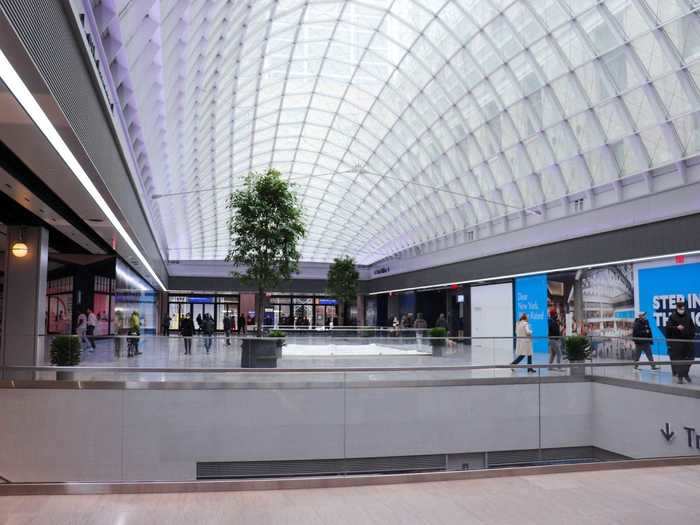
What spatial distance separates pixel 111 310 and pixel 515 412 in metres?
28.8

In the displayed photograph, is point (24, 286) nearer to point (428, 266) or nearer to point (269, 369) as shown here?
point (269, 369)

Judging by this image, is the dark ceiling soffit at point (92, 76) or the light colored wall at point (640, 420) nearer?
the dark ceiling soffit at point (92, 76)

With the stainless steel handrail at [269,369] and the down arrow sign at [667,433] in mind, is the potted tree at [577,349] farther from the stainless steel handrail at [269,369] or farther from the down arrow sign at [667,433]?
the down arrow sign at [667,433]

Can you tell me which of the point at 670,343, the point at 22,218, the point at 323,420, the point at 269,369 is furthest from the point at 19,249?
the point at 670,343

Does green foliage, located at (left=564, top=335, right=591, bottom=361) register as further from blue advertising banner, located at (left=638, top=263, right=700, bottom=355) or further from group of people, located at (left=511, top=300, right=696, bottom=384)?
blue advertising banner, located at (left=638, top=263, right=700, bottom=355)

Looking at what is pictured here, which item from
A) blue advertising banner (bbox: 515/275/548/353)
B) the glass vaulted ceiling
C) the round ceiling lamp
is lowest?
blue advertising banner (bbox: 515/275/548/353)

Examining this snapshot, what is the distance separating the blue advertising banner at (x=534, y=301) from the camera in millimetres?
34594

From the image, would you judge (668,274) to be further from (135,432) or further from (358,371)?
(135,432)

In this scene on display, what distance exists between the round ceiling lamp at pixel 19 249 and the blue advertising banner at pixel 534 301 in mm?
25059

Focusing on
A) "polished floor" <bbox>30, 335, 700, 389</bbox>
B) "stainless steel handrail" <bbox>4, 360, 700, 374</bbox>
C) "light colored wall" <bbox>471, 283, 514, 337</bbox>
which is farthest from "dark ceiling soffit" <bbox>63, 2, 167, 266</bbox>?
"light colored wall" <bbox>471, 283, 514, 337</bbox>

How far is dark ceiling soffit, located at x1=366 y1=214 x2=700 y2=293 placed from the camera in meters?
24.3

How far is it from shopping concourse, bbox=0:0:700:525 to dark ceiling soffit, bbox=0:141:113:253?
0.20 metres

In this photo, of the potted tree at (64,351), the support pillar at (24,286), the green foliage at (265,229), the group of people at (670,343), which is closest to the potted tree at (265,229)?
the green foliage at (265,229)

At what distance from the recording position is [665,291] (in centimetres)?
2553
